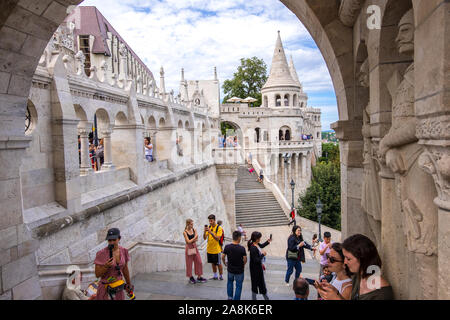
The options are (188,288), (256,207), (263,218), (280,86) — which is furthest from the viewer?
(280,86)

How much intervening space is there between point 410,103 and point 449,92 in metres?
0.71

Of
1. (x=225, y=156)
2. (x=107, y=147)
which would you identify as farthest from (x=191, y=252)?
(x=225, y=156)

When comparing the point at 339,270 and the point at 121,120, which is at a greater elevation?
the point at 121,120

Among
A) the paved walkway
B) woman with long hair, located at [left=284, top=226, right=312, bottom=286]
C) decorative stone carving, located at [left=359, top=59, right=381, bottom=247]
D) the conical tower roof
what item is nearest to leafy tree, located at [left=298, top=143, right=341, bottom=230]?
the conical tower roof

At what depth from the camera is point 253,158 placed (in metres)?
35.9

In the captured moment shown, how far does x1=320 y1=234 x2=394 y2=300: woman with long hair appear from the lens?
2.26m

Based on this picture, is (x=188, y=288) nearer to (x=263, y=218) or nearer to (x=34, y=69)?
(x=34, y=69)

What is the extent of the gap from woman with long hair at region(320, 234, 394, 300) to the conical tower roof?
42061mm

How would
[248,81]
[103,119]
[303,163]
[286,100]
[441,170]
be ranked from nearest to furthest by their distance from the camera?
[441,170] → [103,119] → [303,163] → [286,100] → [248,81]

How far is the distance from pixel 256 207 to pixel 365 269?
71.7 ft

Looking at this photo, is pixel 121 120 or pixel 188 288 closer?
pixel 188 288

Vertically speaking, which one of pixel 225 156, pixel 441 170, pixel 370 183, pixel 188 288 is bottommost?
pixel 188 288

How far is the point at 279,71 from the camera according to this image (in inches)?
1693

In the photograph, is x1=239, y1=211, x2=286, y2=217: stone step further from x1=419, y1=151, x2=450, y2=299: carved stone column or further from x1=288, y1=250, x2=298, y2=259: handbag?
x1=419, y1=151, x2=450, y2=299: carved stone column
